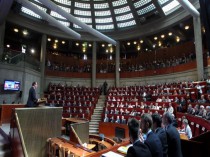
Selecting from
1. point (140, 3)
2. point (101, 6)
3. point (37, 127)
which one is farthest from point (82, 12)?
point (37, 127)

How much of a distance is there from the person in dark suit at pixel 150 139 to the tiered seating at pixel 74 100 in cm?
966

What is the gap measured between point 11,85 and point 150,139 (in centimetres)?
1093

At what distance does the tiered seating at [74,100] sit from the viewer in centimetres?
1155

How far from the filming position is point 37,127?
3830 millimetres

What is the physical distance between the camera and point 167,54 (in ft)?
55.2

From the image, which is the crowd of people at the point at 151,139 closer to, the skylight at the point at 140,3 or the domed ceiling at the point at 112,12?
the domed ceiling at the point at 112,12

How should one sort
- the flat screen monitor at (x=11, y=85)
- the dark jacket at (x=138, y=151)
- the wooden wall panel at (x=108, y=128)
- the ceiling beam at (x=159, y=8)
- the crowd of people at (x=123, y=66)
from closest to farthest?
1. the dark jacket at (x=138, y=151)
2. the wooden wall panel at (x=108, y=128)
3. the flat screen monitor at (x=11, y=85)
4. the ceiling beam at (x=159, y=8)
5. the crowd of people at (x=123, y=66)

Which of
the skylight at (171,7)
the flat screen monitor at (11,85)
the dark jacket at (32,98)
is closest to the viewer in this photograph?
the dark jacket at (32,98)

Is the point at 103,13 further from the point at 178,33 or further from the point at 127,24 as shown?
the point at 178,33

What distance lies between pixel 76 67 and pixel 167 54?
409 inches

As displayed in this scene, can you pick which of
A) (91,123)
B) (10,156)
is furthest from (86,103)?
(10,156)

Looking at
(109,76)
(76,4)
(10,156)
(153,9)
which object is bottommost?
(10,156)

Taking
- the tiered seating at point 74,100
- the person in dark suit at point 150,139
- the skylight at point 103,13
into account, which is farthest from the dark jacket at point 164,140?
the skylight at point 103,13

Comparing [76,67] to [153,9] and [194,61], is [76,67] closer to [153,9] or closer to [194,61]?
[153,9]
